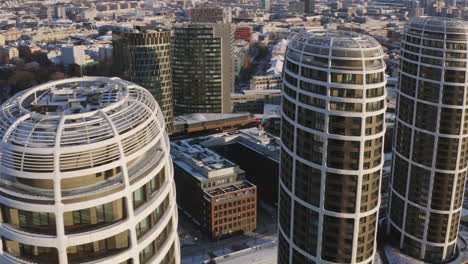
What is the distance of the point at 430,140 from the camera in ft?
201

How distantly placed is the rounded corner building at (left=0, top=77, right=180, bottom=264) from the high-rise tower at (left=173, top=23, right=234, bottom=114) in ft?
316

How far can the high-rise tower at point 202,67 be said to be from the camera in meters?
114

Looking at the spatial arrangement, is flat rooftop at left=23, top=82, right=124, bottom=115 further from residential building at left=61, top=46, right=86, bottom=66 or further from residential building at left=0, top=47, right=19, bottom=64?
residential building at left=0, top=47, right=19, bottom=64

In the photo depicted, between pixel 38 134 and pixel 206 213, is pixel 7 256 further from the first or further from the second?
pixel 206 213

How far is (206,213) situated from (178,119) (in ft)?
129

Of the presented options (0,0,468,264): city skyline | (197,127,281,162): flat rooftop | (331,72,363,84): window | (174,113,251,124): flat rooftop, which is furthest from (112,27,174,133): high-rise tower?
(331,72,363,84): window

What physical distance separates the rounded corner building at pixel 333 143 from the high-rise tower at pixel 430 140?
61.7ft

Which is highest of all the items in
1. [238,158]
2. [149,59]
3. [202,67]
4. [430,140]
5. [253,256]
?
[149,59]

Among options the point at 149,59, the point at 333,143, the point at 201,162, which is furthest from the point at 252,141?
the point at 333,143

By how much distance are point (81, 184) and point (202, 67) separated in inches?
3923

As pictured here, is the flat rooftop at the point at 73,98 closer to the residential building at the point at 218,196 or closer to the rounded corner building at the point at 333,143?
the rounded corner building at the point at 333,143

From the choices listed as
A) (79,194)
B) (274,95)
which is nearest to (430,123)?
(79,194)

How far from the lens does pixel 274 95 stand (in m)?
133

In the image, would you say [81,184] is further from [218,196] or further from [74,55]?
[74,55]
